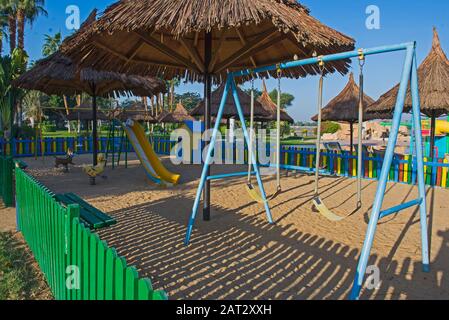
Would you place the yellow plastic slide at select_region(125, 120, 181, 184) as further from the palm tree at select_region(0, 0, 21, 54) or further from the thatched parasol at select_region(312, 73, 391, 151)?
the palm tree at select_region(0, 0, 21, 54)

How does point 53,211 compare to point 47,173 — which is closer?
Answer: point 53,211

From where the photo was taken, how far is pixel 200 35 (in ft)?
19.1

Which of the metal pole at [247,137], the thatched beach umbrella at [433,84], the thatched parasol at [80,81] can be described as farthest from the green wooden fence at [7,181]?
the thatched beach umbrella at [433,84]

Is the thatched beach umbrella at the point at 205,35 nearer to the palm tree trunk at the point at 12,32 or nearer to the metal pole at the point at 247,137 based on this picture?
the metal pole at the point at 247,137

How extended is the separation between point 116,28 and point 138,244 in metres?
2.63

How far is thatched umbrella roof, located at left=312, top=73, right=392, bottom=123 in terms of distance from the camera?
12762 millimetres

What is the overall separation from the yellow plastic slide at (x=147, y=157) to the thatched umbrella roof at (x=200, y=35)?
356 cm

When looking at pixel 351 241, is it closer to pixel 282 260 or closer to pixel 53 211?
pixel 282 260

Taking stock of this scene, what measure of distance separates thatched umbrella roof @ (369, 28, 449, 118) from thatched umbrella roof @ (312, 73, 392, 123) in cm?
298

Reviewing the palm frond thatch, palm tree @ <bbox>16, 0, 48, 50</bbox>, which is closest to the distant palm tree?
palm tree @ <bbox>16, 0, 48, 50</bbox>

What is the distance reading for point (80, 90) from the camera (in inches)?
472

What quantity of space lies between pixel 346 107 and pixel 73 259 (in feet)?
40.3

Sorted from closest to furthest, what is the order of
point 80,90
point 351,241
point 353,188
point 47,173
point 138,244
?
point 138,244, point 351,241, point 353,188, point 47,173, point 80,90

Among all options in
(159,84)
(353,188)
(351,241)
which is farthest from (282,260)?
(159,84)
